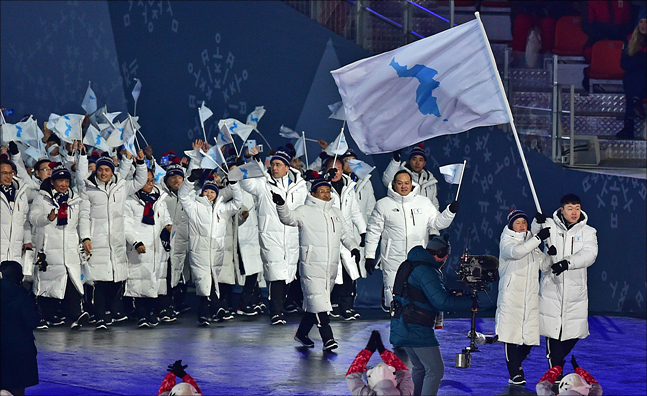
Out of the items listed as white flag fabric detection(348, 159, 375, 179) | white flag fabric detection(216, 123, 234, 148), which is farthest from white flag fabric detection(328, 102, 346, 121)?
white flag fabric detection(216, 123, 234, 148)

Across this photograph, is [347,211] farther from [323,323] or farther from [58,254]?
[58,254]

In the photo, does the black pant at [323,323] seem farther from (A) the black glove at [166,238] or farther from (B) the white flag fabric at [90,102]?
(B) the white flag fabric at [90,102]

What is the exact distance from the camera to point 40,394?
982cm

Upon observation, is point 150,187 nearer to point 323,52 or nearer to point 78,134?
point 78,134

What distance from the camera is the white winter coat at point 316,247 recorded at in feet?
38.9

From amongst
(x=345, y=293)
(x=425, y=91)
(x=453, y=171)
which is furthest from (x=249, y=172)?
(x=425, y=91)

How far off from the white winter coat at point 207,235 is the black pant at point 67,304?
150 cm

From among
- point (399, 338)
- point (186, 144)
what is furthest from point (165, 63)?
point (399, 338)

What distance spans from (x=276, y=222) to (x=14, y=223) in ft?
10.7

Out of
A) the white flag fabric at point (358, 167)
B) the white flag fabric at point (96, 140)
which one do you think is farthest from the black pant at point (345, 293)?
the white flag fabric at point (96, 140)

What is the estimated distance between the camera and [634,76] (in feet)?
51.2

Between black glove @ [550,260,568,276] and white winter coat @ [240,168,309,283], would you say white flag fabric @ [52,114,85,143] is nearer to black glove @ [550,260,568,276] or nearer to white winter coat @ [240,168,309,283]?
white winter coat @ [240,168,309,283]

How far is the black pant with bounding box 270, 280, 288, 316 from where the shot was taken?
1394 cm

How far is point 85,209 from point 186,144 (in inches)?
223
